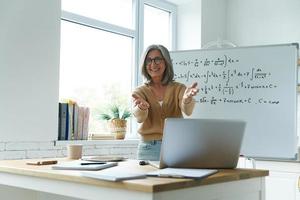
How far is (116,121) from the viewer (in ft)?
10.3

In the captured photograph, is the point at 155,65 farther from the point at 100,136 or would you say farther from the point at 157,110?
the point at 100,136

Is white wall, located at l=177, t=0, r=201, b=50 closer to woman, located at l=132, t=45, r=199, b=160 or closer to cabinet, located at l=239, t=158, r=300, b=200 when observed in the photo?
cabinet, located at l=239, t=158, r=300, b=200

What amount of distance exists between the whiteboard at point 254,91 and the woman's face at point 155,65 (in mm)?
1039

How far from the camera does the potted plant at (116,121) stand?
3152 millimetres

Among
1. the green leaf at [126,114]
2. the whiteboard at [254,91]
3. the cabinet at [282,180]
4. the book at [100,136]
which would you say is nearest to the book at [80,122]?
the book at [100,136]

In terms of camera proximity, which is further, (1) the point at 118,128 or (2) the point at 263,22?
(2) the point at 263,22

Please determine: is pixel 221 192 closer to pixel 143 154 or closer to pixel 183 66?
pixel 143 154

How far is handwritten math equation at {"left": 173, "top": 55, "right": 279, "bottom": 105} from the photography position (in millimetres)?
2941

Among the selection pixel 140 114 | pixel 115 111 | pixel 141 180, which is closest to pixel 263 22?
pixel 115 111

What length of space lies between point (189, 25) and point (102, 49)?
1021 millimetres

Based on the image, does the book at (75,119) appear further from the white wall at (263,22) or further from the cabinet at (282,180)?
the white wall at (263,22)

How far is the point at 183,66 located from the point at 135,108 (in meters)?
1.33

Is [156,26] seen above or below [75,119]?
above

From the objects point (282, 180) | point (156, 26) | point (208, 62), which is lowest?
point (282, 180)
